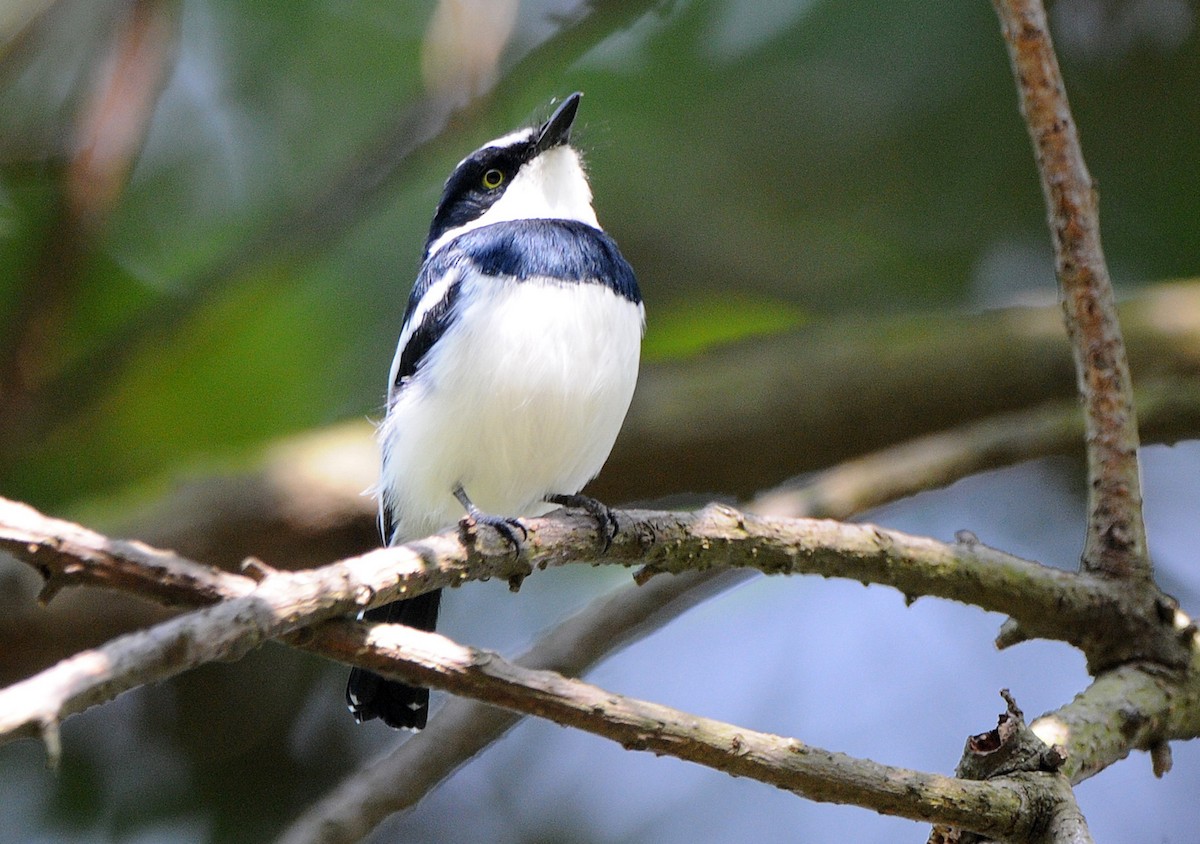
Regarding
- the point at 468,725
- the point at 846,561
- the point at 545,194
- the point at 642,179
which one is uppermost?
the point at 642,179

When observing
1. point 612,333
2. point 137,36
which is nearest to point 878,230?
point 612,333

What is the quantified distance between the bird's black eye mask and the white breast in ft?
2.60

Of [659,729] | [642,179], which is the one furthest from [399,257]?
[659,729]

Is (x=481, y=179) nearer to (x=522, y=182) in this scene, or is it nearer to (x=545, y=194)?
(x=522, y=182)

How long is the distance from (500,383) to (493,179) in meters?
1.09

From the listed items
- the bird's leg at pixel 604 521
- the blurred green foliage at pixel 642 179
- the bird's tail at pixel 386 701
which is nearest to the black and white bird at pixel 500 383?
the bird's tail at pixel 386 701

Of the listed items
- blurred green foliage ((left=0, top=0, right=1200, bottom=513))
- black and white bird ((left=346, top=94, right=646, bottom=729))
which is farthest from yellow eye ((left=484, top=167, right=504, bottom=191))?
blurred green foliage ((left=0, top=0, right=1200, bottom=513))

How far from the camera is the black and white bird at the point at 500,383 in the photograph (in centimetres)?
319

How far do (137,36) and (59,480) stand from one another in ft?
5.88

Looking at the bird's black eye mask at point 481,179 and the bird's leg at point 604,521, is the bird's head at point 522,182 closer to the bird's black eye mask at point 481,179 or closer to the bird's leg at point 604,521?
the bird's black eye mask at point 481,179

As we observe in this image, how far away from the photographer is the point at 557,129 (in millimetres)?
3961

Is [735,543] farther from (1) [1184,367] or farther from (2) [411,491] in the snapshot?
(1) [1184,367]

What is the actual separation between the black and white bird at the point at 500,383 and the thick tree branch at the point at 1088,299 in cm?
106

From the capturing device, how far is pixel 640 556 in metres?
2.62
